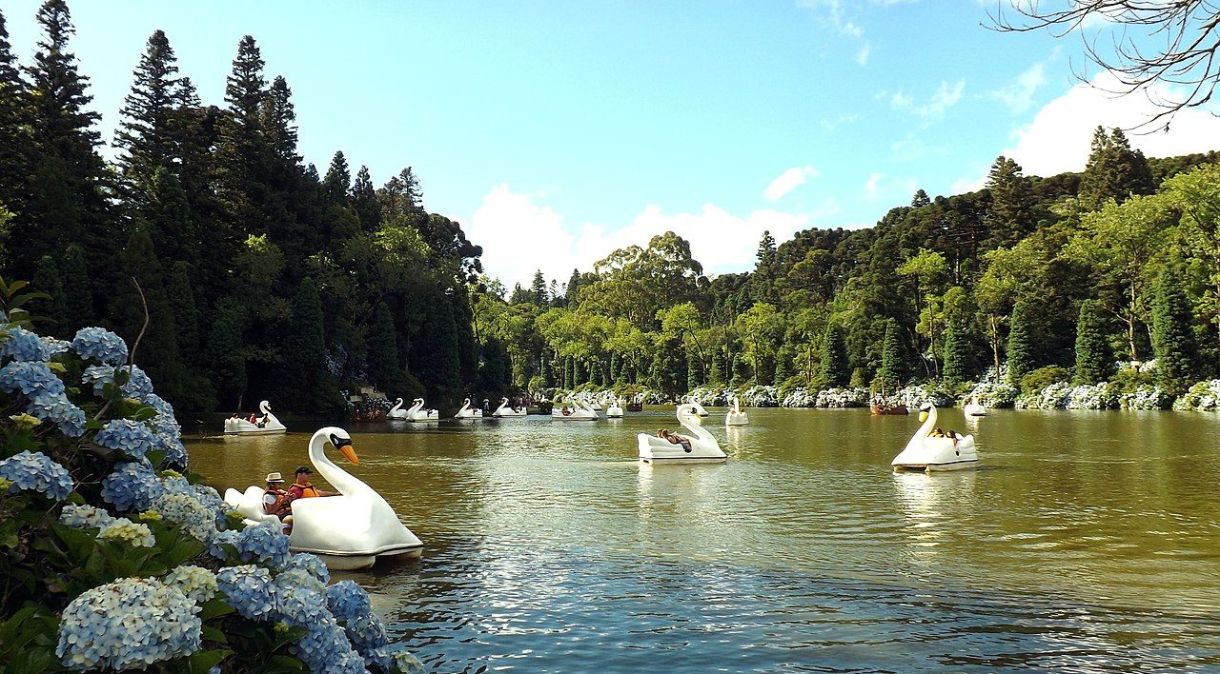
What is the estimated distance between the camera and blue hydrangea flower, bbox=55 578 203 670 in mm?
2713

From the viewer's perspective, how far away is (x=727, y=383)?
95.7 metres

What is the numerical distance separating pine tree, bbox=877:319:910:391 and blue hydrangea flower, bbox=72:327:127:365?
7608 cm

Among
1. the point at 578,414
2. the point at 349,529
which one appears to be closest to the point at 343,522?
the point at 349,529

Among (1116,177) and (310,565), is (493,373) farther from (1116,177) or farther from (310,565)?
(310,565)

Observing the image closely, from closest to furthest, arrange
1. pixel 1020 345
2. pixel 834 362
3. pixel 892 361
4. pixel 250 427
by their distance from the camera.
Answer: pixel 250 427 < pixel 1020 345 < pixel 892 361 < pixel 834 362

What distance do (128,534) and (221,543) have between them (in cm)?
54

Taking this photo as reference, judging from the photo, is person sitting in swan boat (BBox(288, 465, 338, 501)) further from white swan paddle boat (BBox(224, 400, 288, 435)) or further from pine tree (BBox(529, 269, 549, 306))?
pine tree (BBox(529, 269, 549, 306))

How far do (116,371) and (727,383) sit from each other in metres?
93.0

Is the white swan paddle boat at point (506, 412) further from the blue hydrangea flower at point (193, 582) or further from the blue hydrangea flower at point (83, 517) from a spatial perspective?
the blue hydrangea flower at point (193, 582)

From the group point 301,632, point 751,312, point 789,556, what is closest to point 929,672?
point 789,556

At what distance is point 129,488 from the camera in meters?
3.65

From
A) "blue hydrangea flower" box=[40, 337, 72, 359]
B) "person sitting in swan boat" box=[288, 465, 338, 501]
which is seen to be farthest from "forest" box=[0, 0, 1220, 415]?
"blue hydrangea flower" box=[40, 337, 72, 359]

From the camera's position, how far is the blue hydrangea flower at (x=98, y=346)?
414 centimetres

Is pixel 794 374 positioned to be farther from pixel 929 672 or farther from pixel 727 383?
pixel 929 672
